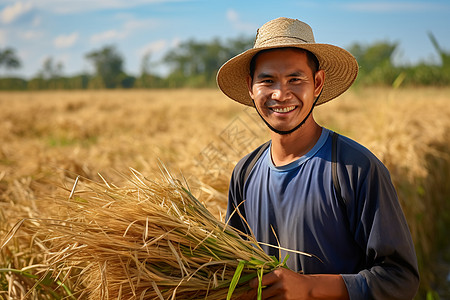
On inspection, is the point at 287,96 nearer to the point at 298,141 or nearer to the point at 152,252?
the point at 298,141

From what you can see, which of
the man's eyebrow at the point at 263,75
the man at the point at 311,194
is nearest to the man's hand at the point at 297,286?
the man at the point at 311,194

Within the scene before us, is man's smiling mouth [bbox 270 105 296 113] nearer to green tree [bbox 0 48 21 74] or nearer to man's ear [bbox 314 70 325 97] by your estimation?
man's ear [bbox 314 70 325 97]

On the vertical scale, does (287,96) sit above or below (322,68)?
below

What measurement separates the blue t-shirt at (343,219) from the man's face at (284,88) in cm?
13

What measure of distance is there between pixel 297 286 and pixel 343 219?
275 mm

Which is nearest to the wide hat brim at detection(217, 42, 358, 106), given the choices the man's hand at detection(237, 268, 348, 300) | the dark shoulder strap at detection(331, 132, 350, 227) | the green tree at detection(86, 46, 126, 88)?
the dark shoulder strap at detection(331, 132, 350, 227)

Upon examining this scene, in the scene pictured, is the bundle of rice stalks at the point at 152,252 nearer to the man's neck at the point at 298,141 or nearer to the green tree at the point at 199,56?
the man's neck at the point at 298,141

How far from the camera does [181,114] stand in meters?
10.8

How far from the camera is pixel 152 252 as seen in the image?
115 cm

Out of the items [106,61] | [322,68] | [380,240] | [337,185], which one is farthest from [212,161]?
[106,61]

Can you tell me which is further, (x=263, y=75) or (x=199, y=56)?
(x=199, y=56)

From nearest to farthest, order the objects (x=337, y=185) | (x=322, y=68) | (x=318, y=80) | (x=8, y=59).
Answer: (x=337, y=185) → (x=318, y=80) → (x=322, y=68) → (x=8, y=59)

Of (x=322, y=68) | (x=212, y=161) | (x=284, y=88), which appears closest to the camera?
(x=284, y=88)

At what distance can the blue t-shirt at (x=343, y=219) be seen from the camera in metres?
1.21
